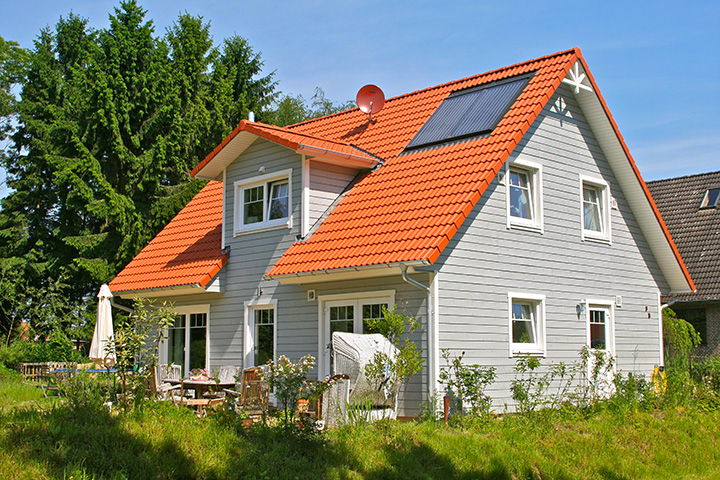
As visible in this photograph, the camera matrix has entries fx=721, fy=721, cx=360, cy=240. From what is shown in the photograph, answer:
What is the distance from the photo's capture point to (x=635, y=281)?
17.9 meters

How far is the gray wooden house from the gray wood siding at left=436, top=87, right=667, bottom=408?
0.04m

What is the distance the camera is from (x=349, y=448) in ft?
31.9

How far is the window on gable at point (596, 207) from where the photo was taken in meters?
17.1

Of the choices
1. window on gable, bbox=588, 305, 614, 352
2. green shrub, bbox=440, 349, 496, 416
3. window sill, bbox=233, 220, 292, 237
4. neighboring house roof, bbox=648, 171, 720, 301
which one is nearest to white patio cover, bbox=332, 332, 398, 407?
green shrub, bbox=440, 349, 496, 416

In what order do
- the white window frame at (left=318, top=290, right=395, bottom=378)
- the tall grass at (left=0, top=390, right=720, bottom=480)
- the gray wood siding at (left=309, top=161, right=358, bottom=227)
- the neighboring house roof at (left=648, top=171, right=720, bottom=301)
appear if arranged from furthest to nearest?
the neighboring house roof at (left=648, top=171, right=720, bottom=301), the gray wood siding at (left=309, top=161, right=358, bottom=227), the white window frame at (left=318, top=290, right=395, bottom=378), the tall grass at (left=0, top=390, right=720, bottom=480)

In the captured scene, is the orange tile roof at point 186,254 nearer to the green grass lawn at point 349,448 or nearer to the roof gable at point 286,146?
the roof gable at point 286,146

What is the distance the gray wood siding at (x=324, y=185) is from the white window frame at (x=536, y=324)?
4473 millimetres

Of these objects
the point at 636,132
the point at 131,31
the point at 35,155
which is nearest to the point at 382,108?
the point at 636,132

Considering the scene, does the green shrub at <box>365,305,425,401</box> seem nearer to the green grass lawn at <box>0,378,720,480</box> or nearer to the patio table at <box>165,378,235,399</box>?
the green grass lawn at <box>0,378,720,480</box>

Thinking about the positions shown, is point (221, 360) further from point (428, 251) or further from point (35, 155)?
point (35, 155)

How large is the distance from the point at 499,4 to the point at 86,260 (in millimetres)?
19750

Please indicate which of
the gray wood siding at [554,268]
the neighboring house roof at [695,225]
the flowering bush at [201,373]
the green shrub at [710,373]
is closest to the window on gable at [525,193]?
the gray wood siding at [554,268]

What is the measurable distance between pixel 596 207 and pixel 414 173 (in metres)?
5.14

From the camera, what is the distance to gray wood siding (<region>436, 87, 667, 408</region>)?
13562 millimetres
